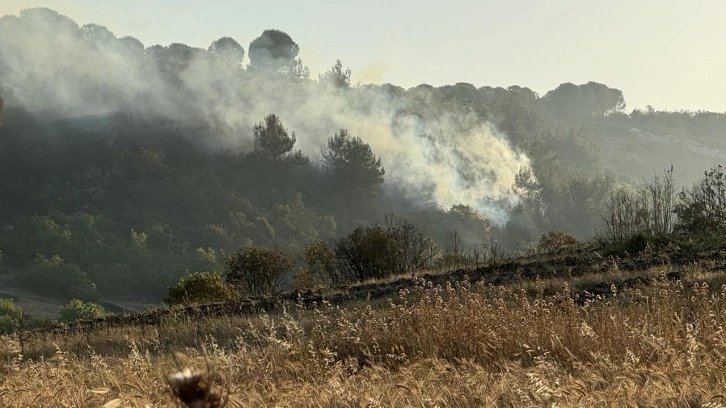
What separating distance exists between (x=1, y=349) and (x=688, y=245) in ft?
47.9

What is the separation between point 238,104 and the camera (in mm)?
99188

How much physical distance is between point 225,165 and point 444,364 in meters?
76.3

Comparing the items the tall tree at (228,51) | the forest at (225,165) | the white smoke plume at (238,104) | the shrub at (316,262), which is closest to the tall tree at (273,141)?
the forest at (225,165)

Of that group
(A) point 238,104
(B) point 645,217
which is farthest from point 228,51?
(B) point 645,217

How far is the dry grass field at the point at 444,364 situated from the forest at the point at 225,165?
15810mm

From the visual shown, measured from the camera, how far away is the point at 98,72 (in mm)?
98000

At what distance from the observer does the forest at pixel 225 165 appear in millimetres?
57062

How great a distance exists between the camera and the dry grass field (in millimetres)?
3145

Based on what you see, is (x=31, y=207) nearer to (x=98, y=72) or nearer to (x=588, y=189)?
(x=98, y=72)

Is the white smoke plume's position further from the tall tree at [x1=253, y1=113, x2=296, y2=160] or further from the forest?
the tall tree at [x1=253, y1=113, x2=296, y2=160]

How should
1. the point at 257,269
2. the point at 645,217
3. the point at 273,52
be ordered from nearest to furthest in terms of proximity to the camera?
the point at 257,269, the point at 645,217, the point at 273,52

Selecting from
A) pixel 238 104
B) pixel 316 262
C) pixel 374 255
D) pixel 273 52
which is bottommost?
pixel 316 262

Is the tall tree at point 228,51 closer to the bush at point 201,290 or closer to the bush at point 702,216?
the bush at point 201,290

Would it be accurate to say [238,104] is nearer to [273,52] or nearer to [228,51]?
[273,52]
